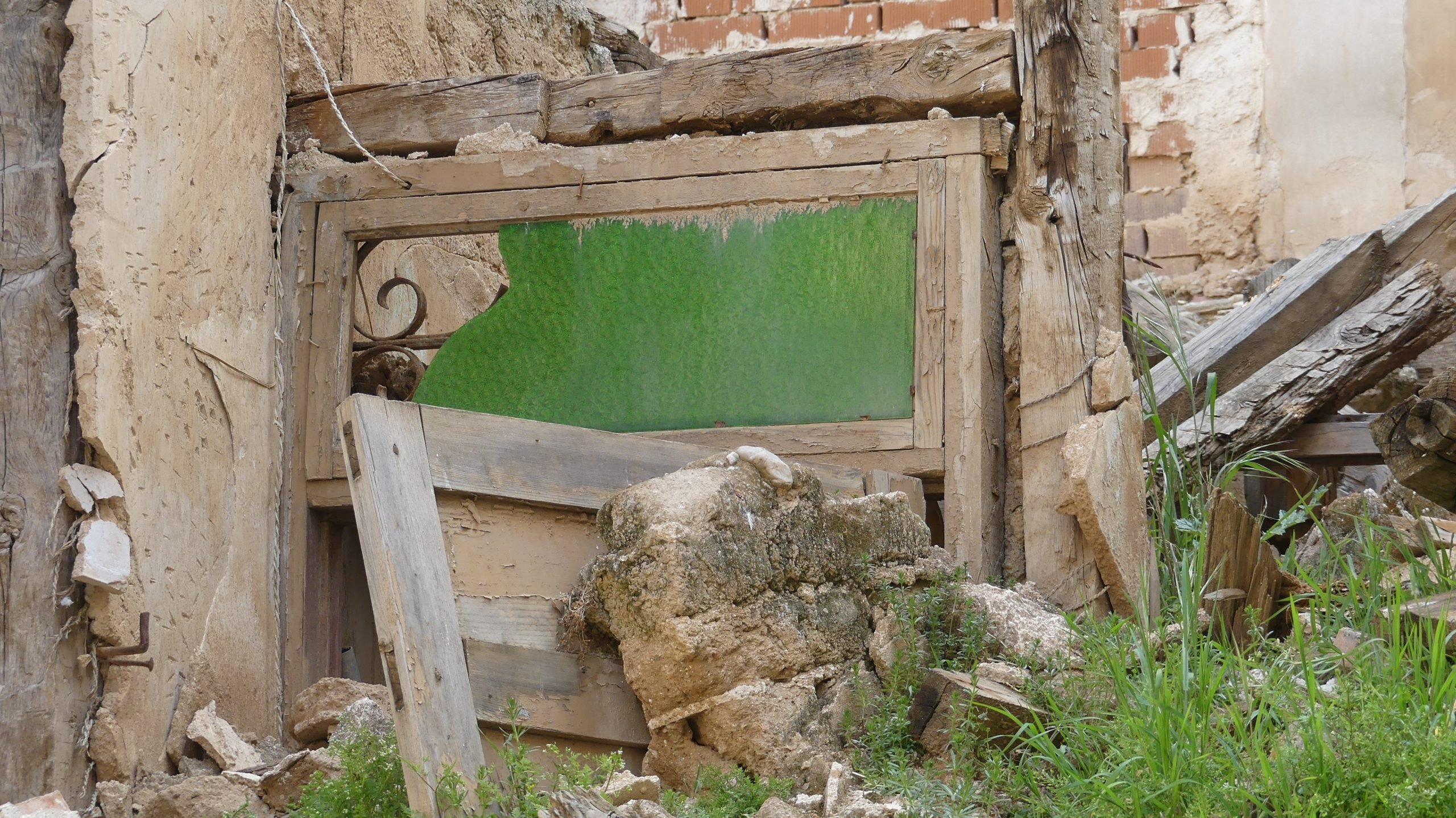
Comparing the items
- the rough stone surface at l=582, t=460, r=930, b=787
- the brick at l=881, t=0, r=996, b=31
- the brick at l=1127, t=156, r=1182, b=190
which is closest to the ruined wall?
the rough stone surface at l=582, t=460, r=930, b=787

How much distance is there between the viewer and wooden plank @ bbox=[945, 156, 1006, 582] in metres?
3.77

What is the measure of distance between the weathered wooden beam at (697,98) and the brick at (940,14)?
6060 mm

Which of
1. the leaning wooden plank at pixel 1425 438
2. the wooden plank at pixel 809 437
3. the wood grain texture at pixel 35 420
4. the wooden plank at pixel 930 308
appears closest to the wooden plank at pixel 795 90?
the wooden plank at pixel 930 308

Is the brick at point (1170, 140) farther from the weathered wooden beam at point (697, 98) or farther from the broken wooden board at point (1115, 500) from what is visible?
the broken wooden board at point (1115, 500)

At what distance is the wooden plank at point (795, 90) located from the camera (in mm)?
3984

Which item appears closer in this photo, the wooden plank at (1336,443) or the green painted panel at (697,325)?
the green painted panel at (697,325)

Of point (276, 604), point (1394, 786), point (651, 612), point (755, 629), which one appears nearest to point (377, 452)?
point (651, 612)

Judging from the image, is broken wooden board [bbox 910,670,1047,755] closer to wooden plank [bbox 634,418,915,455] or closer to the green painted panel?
wooden plank [bbox 634,418,915,455]

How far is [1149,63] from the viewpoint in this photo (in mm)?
9664

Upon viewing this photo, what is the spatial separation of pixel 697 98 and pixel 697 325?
65cm

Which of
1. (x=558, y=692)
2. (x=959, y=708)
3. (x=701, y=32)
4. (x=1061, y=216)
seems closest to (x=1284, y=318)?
(x=1061, y=216)

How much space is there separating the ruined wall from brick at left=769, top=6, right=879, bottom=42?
20.2 feet

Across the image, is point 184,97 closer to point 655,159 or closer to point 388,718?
point 655,159

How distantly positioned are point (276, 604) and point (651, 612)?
1.35 metres
